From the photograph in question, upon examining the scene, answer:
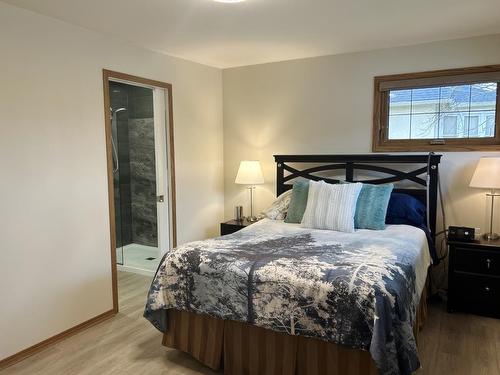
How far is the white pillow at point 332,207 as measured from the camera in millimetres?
3131

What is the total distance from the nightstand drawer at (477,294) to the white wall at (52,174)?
116 inches

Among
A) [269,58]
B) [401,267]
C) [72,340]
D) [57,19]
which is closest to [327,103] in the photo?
[269,58]

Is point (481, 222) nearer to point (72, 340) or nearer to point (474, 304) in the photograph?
point (474, 304)

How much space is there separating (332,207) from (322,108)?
4.24 feet

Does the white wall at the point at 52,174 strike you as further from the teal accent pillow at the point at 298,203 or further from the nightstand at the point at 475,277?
the nightstand at the point at 475,277

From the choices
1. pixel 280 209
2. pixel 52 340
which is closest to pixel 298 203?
pixel 280 209

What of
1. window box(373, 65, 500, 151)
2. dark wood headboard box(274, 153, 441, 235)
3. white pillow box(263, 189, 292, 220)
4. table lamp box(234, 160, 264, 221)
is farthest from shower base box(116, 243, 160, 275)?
window box(373, 65, 500, 151)

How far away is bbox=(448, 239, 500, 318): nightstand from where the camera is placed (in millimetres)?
3051

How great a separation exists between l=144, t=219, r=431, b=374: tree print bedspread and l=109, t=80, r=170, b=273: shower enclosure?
226 centimetres

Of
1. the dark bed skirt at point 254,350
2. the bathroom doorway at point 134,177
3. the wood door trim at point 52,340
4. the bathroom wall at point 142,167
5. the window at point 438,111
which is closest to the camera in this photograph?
the dark bed skirt at point 254,350

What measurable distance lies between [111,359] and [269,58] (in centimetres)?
315

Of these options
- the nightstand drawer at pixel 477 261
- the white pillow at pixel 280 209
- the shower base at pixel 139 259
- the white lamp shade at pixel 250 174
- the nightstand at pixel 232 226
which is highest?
the white lamp shade at pixel 250 174

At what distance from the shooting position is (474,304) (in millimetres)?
3148

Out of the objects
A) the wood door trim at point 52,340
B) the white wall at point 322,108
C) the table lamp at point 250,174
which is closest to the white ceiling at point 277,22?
the white wall at point 322,108
